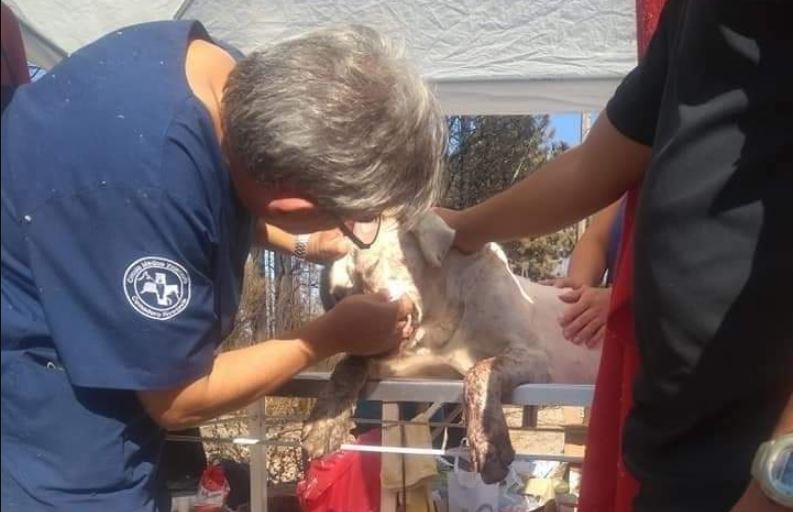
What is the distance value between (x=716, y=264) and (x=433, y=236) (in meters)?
1.27

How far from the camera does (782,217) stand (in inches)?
38.0

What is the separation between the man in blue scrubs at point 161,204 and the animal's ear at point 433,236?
84 cm

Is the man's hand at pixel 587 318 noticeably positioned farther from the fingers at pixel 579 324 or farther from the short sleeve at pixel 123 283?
the short sleeve at pixel 123 283

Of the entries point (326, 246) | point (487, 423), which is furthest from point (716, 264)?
point (326, 246)

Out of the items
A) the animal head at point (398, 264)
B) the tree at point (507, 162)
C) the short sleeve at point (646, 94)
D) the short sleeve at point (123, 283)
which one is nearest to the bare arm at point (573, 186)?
the short sleeve at point (646, 94)

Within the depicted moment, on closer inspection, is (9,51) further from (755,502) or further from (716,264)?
(755,502)

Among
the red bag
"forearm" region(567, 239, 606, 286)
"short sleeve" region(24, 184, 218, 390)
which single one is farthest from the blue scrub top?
the red bag

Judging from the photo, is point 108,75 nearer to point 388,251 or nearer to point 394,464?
point 388,251

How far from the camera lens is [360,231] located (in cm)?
165

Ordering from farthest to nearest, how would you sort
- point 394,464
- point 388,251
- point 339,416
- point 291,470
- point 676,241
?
point 291,470 → point 394,464 → point 388,251 → point 339,416 → point 676,241

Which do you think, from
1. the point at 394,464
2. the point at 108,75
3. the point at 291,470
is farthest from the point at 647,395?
the point at 291,470

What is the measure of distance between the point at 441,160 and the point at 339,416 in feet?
2.61

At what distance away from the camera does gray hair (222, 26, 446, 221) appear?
3.83ft

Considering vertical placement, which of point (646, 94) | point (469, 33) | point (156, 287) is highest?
point (469, 33)
